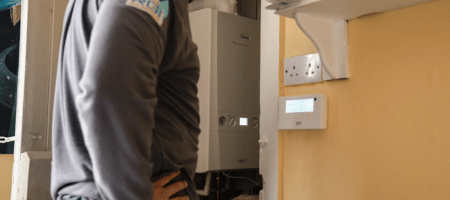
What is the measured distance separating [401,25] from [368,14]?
142 millimetres

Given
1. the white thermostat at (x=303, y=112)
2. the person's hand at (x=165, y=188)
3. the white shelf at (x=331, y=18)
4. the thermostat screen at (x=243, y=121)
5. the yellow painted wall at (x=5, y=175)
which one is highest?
the white shelf at (x=331, y=18)

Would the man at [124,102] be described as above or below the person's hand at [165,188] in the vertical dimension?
above

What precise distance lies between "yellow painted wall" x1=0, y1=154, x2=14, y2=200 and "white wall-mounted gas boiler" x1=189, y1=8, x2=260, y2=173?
1.64 metres

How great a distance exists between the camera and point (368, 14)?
59.2 inches

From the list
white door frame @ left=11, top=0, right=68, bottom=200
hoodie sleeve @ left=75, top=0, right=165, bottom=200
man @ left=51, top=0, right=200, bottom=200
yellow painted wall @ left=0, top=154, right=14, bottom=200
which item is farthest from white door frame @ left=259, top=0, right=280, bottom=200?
yellow painted wall @ left=0, top=154, right=14, bottom=200

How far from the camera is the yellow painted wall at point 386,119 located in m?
1.29

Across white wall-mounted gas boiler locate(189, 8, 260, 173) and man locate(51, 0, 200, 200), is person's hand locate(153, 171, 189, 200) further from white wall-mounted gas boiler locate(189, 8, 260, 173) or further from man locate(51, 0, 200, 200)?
white wall-mounted gas boiler locate(189, 8, 260, 173)

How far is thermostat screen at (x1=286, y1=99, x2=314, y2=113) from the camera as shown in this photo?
1.61 meters

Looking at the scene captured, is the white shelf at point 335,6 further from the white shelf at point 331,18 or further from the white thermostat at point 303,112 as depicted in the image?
the white thermostat at point 303,112

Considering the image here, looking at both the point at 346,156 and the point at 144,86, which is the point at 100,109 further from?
the point at 346,156

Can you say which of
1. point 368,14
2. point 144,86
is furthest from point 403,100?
point 144,86

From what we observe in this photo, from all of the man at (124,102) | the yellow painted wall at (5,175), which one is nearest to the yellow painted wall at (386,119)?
the man at (124,102)

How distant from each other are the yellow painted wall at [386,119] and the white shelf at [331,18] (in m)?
0.04

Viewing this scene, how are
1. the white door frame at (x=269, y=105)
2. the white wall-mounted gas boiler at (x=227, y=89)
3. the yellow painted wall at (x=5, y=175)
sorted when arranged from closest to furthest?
1. the white door frame at (x=269, y=105)
2. the white wall-mounted gas boiler at (x=227, y=89)
3. the yellow painted wall at (x=5, y=175)
